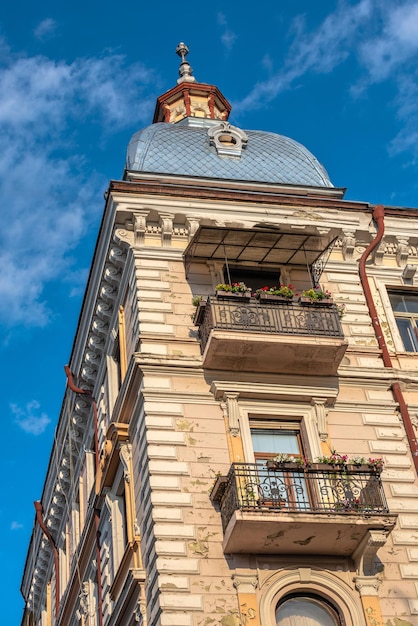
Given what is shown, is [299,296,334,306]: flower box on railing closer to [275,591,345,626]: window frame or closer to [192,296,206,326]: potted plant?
[192,296,206,326]: potted plant

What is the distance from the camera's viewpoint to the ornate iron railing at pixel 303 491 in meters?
18.5

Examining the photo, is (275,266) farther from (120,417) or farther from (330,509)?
(330,509)

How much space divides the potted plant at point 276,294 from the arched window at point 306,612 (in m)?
6.46

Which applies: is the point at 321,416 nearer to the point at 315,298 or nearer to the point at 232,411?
the point at 232,411

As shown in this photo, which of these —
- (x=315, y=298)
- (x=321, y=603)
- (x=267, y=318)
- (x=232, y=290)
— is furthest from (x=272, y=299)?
(x=321, y=603)

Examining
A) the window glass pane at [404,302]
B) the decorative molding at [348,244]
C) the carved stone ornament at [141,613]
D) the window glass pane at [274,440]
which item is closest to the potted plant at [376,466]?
the window glass pane at [274,440]

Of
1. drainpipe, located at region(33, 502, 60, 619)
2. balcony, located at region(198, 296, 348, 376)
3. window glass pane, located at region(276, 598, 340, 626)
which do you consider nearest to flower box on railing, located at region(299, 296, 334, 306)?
balcony, located at region(198, 296, 348, 376)

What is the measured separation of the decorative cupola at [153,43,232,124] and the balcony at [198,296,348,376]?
58.1ft

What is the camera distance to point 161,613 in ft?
57.4

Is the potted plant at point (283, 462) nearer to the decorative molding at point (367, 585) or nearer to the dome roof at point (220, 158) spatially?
the decorative molding at point (367, 585)

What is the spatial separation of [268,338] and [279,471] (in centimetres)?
322

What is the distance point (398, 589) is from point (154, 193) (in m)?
10.7

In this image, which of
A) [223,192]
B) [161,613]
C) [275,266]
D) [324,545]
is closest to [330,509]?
[324,545]

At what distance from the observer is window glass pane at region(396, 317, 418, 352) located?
77.5ft
